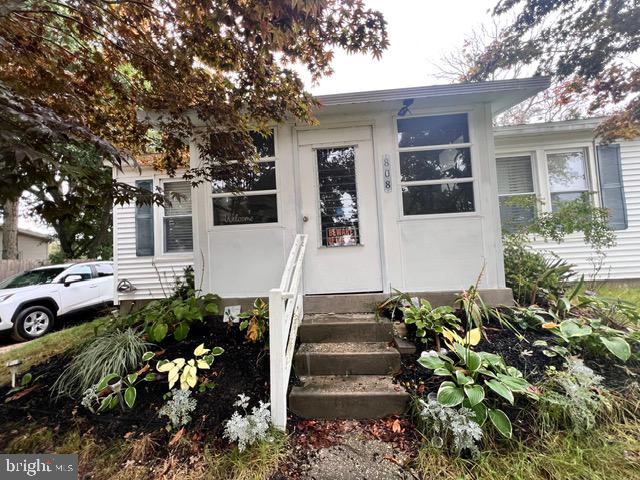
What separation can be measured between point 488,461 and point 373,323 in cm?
128

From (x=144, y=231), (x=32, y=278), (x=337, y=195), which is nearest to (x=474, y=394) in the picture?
(x=337, y=195)

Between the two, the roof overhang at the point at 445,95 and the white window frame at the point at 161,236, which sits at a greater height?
the roof overhang at the point at 445,95

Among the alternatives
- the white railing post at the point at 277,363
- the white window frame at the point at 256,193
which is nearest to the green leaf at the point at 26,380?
the white window frame at the point at 256,193

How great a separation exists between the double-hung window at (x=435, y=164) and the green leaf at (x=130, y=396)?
3.26 m

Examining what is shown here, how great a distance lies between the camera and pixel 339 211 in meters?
3.62

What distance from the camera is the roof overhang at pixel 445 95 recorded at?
3.14 m

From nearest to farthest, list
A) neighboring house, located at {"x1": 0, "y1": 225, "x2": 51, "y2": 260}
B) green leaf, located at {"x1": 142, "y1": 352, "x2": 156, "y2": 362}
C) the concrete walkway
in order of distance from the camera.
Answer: the concrete walkway → green leaf, located at {"x1": 142, "y1": 352, "x2": 156, "y2": 362} → neighboring house, located at {"x1": 0, "y1": 225, "x2": 51, "y2": 260}

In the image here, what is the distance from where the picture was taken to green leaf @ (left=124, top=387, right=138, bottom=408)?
2.21 m

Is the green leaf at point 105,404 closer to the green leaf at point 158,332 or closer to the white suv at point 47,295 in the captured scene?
the green leaf at point 158,332

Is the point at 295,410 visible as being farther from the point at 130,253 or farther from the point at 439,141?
the point at 130,253

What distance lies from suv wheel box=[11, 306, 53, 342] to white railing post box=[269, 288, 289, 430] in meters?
6.04

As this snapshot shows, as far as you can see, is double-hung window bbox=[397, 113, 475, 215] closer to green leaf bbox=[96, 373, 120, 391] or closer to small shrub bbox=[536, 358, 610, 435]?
small shrub bbox=[536, 358, 610, 435]

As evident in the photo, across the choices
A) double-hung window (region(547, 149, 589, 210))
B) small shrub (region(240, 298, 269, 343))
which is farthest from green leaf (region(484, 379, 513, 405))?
double-hung window (region(547, 149, 589, 210))

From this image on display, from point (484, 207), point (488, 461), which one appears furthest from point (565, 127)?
point (488, 461)
